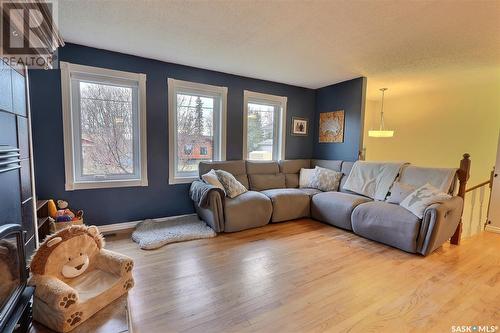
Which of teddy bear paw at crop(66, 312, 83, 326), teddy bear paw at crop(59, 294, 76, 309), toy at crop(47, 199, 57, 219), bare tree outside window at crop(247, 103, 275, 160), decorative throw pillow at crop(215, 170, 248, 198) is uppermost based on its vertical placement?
bare tree outside window at crop(247, 103, 275, 160)

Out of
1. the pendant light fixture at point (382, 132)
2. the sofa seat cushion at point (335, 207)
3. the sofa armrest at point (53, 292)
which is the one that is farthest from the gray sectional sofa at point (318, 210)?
the sofa armrest at point (53, 292)

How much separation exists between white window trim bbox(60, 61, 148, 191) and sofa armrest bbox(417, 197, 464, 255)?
138 inches

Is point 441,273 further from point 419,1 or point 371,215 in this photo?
point 419,1

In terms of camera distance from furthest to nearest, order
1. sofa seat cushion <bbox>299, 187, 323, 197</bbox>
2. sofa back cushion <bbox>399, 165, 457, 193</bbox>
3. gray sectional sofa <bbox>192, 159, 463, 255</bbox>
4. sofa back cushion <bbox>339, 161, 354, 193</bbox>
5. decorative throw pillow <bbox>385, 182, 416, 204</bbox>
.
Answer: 1. sofa back cushion <bbox>339, 161, 354, 193</bbox>
2. sofa seat cushion <bbox>299, 187, 323, 197</bbox>
3. decorative throw pillow <bbox>385, 182, 416, 204</bbox>
4. sofa back cushion <bbox>399, 165, 457, 193</bbox>
5. gray sectional sofa <bbox>192, 159, 463, 255</bbox>

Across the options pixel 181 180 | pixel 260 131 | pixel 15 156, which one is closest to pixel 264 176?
pixel 260 131

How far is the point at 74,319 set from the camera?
124cm

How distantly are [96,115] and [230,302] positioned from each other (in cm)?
282

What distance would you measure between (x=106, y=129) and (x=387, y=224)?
375 cm

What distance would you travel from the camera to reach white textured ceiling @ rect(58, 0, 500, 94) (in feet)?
6.45

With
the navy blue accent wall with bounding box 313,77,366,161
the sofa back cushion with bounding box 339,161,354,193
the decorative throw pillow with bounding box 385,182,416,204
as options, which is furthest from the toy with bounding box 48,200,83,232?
the navy blue accent wall with bounding box 313,77,366,161

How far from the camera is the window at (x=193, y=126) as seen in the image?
11.4 ft

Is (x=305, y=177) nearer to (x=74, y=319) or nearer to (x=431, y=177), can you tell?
(x=431, y=177)

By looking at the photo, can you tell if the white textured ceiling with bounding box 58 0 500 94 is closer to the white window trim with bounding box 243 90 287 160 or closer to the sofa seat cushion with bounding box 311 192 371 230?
the white window trim with bounding box 243 90 287 160

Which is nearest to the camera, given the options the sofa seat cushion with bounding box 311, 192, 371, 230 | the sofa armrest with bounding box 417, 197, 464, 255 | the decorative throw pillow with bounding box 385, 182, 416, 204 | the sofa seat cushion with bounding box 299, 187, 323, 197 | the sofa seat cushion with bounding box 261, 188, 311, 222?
the sofa armrest with bounding box 417, 197, 464, 255
